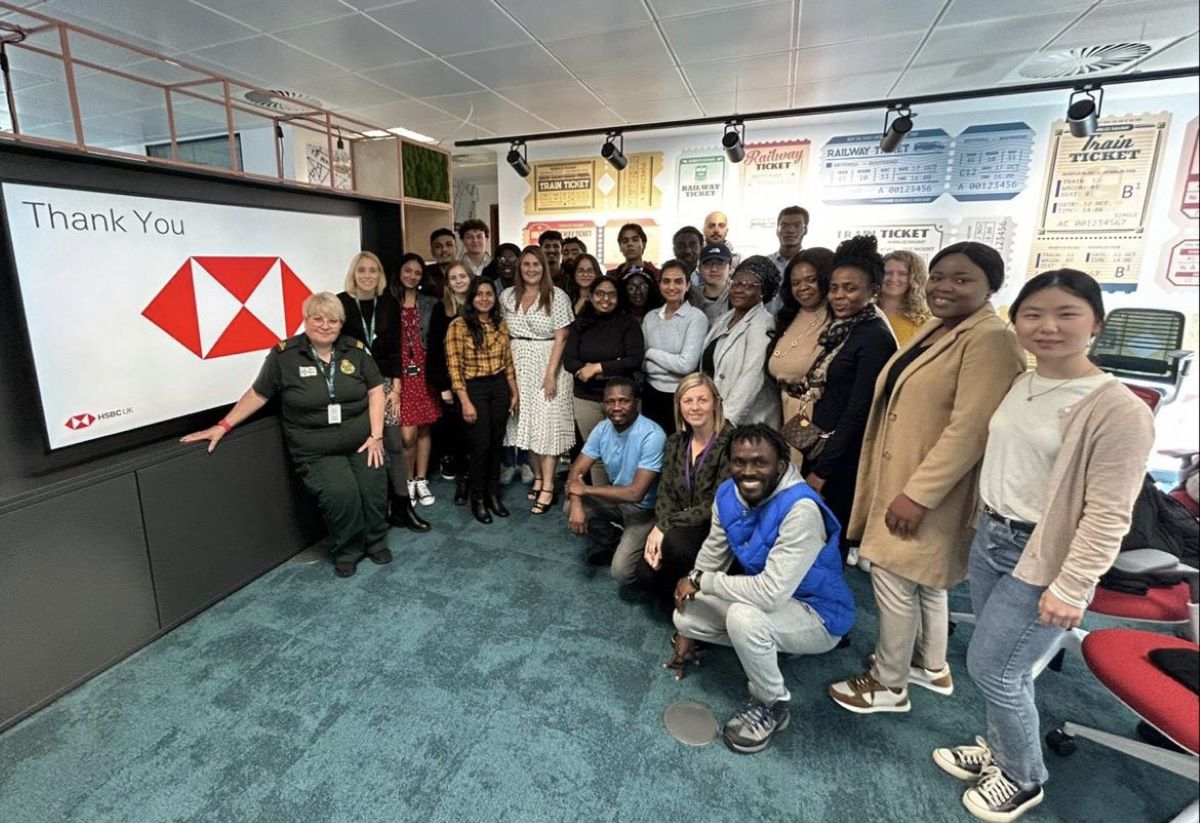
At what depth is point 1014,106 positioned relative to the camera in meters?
4.32

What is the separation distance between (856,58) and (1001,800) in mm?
3833

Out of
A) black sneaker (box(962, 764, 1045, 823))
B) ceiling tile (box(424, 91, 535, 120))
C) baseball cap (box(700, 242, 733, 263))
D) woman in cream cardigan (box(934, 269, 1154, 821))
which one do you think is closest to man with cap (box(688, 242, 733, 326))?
baseball cap (box(700, 242, 733, 263))

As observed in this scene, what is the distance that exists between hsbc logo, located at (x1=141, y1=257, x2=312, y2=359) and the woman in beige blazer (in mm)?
2682

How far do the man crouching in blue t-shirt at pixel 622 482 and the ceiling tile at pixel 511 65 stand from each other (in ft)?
7.53

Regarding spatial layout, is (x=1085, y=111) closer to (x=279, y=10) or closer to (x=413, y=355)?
(x=413, y=355)

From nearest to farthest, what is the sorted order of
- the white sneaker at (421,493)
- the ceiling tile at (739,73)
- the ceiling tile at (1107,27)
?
the ceiling tile at (1107,27), the white sneaker at (421,493), the ceiling tile at (739,73)

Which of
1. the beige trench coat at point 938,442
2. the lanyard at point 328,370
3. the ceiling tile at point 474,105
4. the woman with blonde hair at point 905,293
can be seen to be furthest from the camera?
the ceiling tile at point 474,105

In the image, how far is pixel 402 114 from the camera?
15.8 ft

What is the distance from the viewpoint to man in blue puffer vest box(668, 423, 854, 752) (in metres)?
1.75

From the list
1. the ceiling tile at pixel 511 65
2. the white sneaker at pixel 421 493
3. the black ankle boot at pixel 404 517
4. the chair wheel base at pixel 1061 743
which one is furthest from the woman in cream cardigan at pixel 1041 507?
the ceiling tile at pixel 511 65

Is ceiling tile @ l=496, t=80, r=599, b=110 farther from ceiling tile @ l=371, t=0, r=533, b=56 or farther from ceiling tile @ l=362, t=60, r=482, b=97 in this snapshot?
ceiling tile @ l=371, t=0, r=533, b=56

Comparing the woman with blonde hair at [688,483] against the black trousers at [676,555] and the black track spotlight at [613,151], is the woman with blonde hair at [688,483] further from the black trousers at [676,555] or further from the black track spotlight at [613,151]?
the black track spotlight at [613,151]

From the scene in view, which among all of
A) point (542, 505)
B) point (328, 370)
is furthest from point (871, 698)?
point (328, 370)

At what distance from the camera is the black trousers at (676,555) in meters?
2.19
